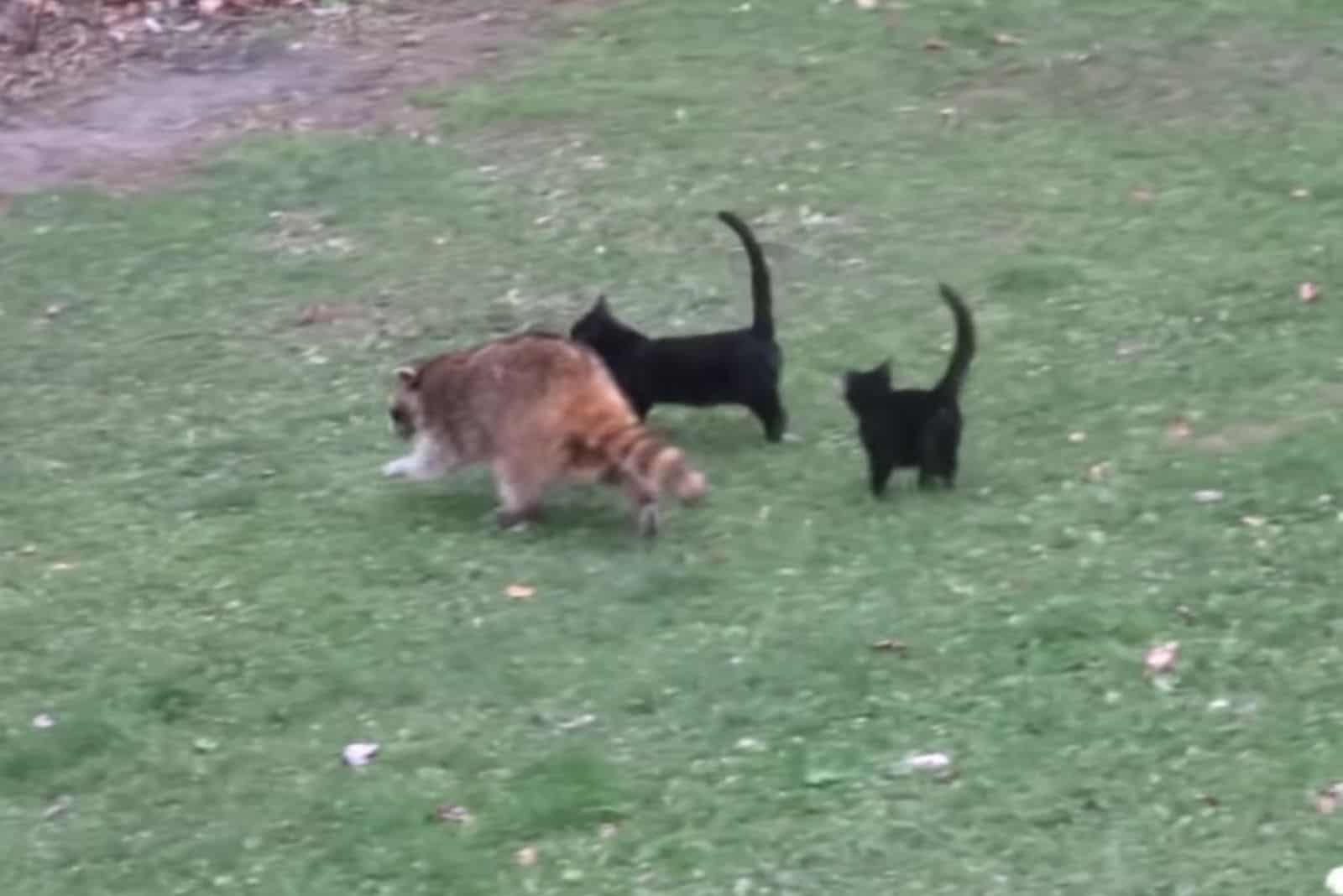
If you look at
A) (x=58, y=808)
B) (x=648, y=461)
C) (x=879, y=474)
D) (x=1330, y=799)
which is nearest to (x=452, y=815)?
(x=58, y=808)

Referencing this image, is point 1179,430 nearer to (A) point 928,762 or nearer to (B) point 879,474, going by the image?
(B) point 879,474

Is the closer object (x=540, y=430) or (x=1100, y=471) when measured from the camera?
(x=540, y=430)

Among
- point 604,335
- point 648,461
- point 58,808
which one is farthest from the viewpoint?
point 604,335

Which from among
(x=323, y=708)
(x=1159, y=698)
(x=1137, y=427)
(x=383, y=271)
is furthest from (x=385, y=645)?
(x=383, y=271)

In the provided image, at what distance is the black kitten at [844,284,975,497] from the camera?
22.5 feet

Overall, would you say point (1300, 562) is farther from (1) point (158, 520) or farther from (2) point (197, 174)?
(2) point (197, 174)

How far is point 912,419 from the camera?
686 centimetres

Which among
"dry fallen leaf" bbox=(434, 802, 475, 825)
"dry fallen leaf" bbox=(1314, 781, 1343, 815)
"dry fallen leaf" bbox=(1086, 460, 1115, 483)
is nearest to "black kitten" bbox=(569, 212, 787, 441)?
"dry fallen leaf" bbox=(1086, 460, 1115, 483)

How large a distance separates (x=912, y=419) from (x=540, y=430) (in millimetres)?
928

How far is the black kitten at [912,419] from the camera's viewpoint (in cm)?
686

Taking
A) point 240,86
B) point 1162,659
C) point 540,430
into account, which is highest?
point 540,430

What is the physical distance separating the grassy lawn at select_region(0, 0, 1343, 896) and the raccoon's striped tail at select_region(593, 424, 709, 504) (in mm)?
163

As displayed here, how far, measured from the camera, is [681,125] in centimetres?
1088

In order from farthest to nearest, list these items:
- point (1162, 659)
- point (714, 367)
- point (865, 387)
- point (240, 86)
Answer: point (240, 86) < point (714, 367) < point (865, 387) < point (1162, 659)
